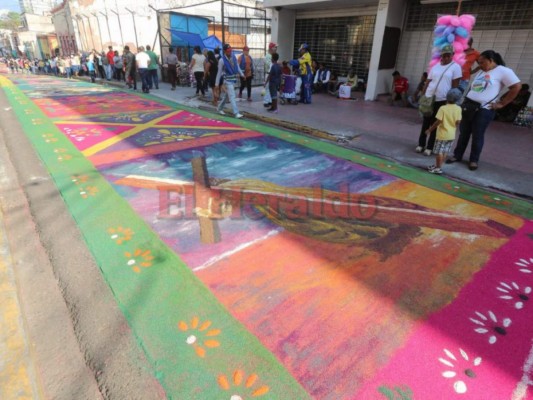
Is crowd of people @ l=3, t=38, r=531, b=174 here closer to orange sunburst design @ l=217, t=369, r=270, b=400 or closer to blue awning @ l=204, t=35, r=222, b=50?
blue awning @ l=204, t=35, r=222, b=50

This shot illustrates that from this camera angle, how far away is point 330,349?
2.20 m

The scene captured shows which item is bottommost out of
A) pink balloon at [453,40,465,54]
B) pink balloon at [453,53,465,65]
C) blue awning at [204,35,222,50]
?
pink balloon at [453,53,465,65]

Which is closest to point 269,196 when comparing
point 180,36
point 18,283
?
point 18,283

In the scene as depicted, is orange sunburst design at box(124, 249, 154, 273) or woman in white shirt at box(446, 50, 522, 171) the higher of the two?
woman in white shirt at box(446, 50, 522, 171)

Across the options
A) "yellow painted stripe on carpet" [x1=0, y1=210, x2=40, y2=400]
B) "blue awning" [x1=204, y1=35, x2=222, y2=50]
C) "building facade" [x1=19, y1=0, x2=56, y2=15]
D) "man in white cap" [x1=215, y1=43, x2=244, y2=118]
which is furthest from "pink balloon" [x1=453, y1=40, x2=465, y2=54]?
"building facade" [x1=19, y1=0, x2=56, y2=15]

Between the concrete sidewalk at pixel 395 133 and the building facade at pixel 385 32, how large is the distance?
5.62 ft

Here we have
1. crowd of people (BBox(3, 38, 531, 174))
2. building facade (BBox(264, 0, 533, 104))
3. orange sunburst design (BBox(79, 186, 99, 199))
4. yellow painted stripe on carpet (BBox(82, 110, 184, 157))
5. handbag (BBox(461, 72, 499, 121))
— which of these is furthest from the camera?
building facade (BBox(264, 0, 533, 104))

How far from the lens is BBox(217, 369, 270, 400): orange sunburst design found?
191 centimetres

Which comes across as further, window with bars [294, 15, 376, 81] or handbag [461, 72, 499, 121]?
window with bars [294, 15, 376, 81]

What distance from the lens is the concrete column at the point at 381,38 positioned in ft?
34.4

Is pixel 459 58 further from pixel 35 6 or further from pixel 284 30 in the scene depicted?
pixel 35 6

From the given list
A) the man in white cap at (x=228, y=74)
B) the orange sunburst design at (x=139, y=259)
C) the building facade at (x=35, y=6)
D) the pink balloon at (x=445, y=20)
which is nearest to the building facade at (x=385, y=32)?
the pink balloon at (x=445, y=20)

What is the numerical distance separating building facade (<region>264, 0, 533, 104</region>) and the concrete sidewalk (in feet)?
5.62

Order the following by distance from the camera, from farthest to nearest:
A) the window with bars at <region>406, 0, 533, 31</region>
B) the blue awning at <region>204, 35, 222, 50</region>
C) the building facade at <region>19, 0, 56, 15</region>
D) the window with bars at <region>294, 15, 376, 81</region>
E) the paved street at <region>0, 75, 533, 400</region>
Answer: the building facade at <region>19, 0, 56, 15</region>
the blue awning at <region>204, 35, 222, 50</region>
the window with bars at <region>294, 15, 376, 81</region>
the window with bars at <region>406, 0, 533, 31</region>
the paved street at <region>0, 75, 533, 400</region>
